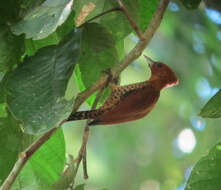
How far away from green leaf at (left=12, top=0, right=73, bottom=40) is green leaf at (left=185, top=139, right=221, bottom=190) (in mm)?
911

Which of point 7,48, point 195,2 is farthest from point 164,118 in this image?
point 7,48

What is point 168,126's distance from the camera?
786 centimetres

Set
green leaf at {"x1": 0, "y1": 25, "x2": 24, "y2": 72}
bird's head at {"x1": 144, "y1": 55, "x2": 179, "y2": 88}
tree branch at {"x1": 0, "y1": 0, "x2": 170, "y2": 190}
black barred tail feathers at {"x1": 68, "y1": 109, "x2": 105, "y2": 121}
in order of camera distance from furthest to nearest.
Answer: bird's head at {"x1": 144, "y1": 55, "x2": 179, "y2": 88} < black barred tail feathers at {"x1": 68, "y1": 109, "x2": 105, "y2": 121} < green leaf at {"x1": 0, "y1": 25, "x2": 24, "y2": 72} < tree branch at {"x1": 0, "y1": 0, "x2": 170, "y2": 190}

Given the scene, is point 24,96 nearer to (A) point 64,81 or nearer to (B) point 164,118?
(A) point 64,81

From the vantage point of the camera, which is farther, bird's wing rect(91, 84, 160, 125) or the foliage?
bird's wing rect(91, 84, 160, 125)

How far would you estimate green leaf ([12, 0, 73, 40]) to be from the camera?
215 centimetres

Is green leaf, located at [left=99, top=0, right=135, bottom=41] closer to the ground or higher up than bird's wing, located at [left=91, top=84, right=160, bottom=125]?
higher up

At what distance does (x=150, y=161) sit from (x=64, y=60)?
5.68m

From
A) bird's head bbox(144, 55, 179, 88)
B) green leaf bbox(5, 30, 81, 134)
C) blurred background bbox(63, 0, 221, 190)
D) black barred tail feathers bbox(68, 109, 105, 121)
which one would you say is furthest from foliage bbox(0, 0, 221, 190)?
blurred background bbox(63, 0, 221, 190)

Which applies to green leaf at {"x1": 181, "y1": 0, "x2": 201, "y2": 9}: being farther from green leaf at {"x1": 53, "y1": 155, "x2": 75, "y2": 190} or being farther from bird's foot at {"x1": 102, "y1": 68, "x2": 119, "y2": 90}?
green leaf at {"x1": 53, "y1": 155, "x2": 75, "y2": 190}

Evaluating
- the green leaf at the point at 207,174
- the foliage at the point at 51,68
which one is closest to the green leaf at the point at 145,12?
the foliage at the point at 51,68

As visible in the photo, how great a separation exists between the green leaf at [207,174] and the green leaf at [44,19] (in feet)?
2.99

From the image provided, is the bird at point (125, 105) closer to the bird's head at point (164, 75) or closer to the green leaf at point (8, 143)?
the bird's head at point (164, 75)

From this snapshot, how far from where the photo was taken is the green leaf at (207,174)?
2381 millimetres
